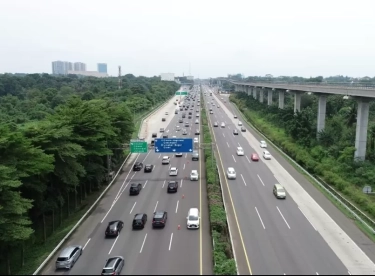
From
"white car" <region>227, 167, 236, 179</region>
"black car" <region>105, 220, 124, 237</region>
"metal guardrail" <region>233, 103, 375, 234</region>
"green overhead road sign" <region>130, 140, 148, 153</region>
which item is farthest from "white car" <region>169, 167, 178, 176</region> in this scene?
"black car" <region>105, 220, 124, 237</region>

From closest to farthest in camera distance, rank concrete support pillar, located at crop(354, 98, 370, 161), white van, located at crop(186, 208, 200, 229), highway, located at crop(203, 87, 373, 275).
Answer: highway, located at crop(203, 87, 373, 275), white van, located at crop(186, 208, 200, 229), concrete support pillar, located at crop(354, 98, 370, 161)

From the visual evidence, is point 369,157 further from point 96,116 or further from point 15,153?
point 15,153

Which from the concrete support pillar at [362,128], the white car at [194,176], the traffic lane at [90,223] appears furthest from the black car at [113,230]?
the concrete support pillar at [362,128]

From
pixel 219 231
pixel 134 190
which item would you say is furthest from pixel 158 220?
pixel 134 190

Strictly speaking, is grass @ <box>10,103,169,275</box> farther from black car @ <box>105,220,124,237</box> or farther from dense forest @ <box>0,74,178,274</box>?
black car @ <box>105,220,124,237</box>

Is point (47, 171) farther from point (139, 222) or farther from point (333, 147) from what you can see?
point (333, 147)

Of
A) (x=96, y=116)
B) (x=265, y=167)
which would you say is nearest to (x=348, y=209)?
(x=265, y=167)

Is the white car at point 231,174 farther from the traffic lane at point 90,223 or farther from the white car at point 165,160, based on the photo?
the traffic lane at point 90,223
